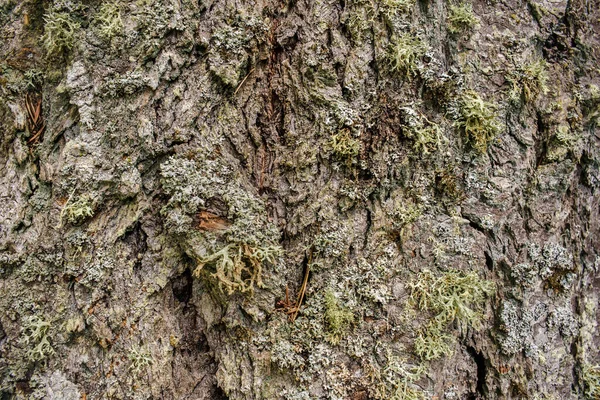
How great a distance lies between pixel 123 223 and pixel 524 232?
1.79 metres

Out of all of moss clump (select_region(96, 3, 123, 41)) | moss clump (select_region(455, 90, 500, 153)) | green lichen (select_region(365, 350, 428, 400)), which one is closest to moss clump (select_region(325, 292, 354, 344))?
green lichen (select_region(365, 350, 428, 400))

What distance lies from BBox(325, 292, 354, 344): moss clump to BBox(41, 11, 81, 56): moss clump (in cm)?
159

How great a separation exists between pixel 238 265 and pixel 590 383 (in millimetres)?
1795

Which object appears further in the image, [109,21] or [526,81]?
[526,81]

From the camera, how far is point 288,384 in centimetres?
184

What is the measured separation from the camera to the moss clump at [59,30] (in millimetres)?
1896

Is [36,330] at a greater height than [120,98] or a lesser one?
lesser

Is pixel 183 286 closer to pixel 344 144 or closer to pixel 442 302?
pixel 344 144

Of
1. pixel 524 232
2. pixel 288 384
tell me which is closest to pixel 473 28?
pixel 524 232

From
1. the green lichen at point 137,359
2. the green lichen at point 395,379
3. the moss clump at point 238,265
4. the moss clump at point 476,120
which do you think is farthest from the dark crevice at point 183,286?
the moss clump at point 476,120

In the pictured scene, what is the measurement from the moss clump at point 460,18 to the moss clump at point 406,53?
186 millimetres

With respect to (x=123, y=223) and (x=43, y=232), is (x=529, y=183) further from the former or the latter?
(x=43, y=232)

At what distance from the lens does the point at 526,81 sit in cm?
198

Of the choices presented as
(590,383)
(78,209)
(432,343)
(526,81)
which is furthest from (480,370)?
(78,209)
